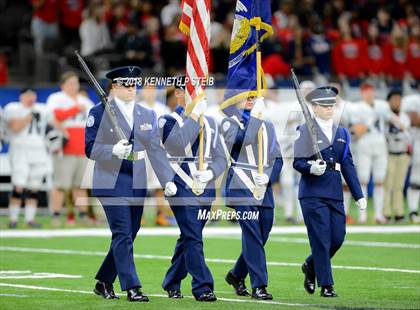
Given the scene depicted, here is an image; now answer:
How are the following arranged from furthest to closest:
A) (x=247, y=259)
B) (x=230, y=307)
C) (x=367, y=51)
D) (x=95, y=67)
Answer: (x=367, y=51), (x=95, y=67), (x=247, y=259), (x=230, y=307)

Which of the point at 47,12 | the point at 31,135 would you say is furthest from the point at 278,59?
the point at 31,135

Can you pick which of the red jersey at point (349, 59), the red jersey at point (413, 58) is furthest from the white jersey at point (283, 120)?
the red jersey at point (413, 58)

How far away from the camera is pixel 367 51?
97.5 feet

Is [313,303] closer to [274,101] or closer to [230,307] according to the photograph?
[230,307]

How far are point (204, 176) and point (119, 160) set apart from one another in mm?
866

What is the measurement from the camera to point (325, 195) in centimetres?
1250

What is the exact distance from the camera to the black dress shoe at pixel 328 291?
1231 cm

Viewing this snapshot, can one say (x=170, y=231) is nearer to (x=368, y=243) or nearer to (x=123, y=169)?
(x=368, y=243)

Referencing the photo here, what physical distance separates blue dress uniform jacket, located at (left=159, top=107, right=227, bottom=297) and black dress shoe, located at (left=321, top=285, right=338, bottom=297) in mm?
1211

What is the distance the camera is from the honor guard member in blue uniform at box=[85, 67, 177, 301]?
1183cm

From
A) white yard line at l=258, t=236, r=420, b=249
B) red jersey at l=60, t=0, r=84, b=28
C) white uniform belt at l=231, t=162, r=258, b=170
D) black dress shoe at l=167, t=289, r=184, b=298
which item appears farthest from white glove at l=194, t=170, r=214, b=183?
red jersey at l=60, t=0, r=84, b=28

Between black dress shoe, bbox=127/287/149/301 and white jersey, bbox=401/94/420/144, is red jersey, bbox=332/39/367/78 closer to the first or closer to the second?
white jersey, bbox=401/94/420/144

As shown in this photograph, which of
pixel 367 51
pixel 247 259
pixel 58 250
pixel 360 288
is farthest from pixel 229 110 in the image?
pixel 367 51

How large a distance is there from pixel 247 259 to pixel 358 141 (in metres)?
10.8
